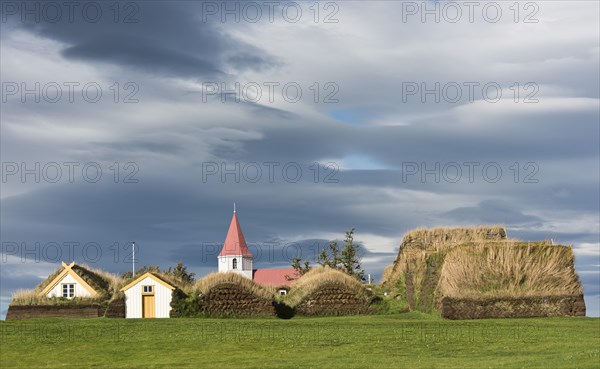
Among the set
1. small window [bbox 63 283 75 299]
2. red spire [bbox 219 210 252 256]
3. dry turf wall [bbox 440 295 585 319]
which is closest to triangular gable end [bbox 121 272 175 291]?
small window [bbox 63 283 75 299]

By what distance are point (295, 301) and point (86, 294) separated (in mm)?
13932

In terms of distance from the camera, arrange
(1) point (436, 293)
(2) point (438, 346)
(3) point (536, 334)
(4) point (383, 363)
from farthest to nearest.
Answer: (1) point (436, 293) < (3) point (536, 334) < (2) point (438, 346) < (4) point (383, 363)

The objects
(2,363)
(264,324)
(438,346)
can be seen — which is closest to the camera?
(2,363)

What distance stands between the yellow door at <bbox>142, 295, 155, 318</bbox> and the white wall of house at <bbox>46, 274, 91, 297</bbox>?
19.3ft

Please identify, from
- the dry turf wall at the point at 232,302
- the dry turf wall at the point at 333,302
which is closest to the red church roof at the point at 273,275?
the dry turf wall at the point at 333,302

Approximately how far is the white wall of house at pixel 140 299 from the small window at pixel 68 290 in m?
5.61

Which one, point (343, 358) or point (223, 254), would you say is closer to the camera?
point (343, 358)

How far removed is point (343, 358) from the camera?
23.8 metres

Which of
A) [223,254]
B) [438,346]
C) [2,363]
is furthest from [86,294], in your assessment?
[223,254]

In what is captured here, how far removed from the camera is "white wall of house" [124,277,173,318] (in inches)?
1838

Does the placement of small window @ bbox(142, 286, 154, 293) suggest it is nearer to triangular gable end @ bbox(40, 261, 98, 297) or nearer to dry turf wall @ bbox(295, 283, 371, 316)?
triangular gable end @ bbox(40, 261, 98, 297)

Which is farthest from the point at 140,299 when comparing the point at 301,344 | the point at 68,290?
the point at 301,344

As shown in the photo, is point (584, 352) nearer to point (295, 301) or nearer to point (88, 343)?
point (88, 343)

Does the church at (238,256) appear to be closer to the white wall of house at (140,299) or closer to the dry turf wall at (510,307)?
the white wall of house at (140,299)
